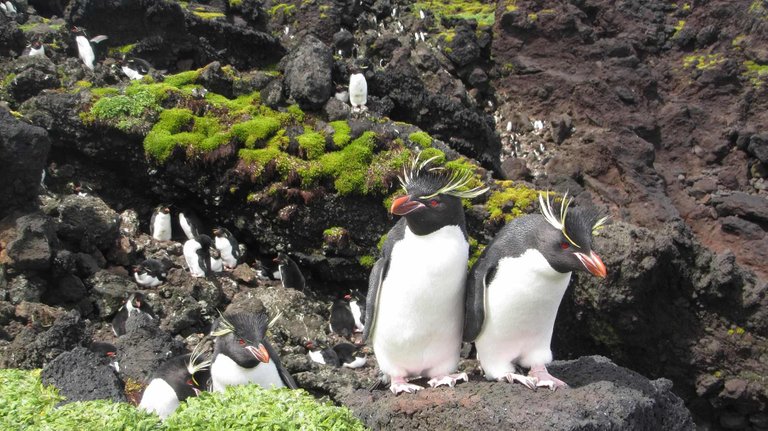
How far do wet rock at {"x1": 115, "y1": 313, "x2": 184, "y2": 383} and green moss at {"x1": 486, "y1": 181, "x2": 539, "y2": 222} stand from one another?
7.25 metres

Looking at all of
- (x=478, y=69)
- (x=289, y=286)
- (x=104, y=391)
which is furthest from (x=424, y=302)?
(x=478, y=69)

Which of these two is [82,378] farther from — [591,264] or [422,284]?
[591,264]

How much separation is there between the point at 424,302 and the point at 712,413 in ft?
39.1

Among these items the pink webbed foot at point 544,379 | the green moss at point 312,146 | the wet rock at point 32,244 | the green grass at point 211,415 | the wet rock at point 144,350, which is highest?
the pink webbed foot at point 544,379

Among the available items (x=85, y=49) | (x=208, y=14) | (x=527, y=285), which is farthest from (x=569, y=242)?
(x=208, y=14)

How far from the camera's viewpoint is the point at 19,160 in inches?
555

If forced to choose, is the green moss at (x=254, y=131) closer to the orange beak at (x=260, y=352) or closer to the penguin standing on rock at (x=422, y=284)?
the orange beak at (x=260, y=352)

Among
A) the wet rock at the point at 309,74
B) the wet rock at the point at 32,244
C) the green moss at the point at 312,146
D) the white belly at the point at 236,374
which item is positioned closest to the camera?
the white belly at the point at 236,374

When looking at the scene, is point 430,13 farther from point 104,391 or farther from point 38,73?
point 104,391

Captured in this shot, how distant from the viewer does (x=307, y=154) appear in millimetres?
17000

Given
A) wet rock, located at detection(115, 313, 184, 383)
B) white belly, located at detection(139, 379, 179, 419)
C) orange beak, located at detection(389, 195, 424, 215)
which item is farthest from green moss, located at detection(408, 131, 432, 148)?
orange beak, located at detection(389, 195, 424, 215)

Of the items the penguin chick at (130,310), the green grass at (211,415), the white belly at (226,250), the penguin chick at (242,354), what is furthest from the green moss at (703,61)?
the green grass at (211,415)

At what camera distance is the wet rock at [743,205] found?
23.4 meters

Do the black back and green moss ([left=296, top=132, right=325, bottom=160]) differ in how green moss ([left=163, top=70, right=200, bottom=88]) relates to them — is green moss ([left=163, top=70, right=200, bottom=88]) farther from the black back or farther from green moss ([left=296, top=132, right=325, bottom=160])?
the black back
